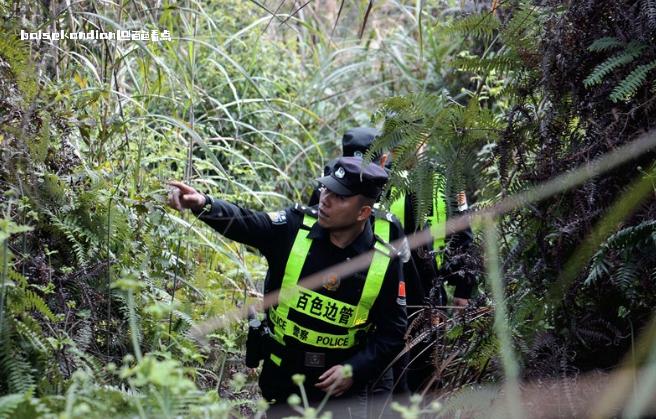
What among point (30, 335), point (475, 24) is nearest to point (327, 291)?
point (475, 24)

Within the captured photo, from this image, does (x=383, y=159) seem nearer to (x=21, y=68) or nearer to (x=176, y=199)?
(x=176, y=199)

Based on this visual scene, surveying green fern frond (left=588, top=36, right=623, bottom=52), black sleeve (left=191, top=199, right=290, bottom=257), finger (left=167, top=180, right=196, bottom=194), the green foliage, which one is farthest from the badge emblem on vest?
green fern frond (left=588, top=36, right=623, bottom=52)

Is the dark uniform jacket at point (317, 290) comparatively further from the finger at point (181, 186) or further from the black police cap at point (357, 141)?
the black police cap at point (357, 141)

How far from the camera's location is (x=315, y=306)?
3.71m

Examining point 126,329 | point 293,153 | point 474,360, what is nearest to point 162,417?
point 126,329

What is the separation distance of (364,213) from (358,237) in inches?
4.5

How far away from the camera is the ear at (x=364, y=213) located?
153 inches

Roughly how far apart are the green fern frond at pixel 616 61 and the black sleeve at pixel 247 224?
1.47 m

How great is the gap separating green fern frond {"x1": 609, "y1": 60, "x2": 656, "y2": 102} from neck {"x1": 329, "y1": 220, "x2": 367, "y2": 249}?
4.47ft

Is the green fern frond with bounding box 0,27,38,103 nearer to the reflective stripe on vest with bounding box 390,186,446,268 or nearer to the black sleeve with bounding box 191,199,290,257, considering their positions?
the black sleeve with bounding box 191,199,290,257

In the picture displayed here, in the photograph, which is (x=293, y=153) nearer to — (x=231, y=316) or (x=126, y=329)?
(x=231, y=316)

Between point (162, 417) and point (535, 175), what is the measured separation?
176 cm

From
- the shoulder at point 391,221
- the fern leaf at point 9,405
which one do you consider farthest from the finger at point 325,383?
the fern leaf at point 9,405

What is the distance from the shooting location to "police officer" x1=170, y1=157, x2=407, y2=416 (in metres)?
3.72
